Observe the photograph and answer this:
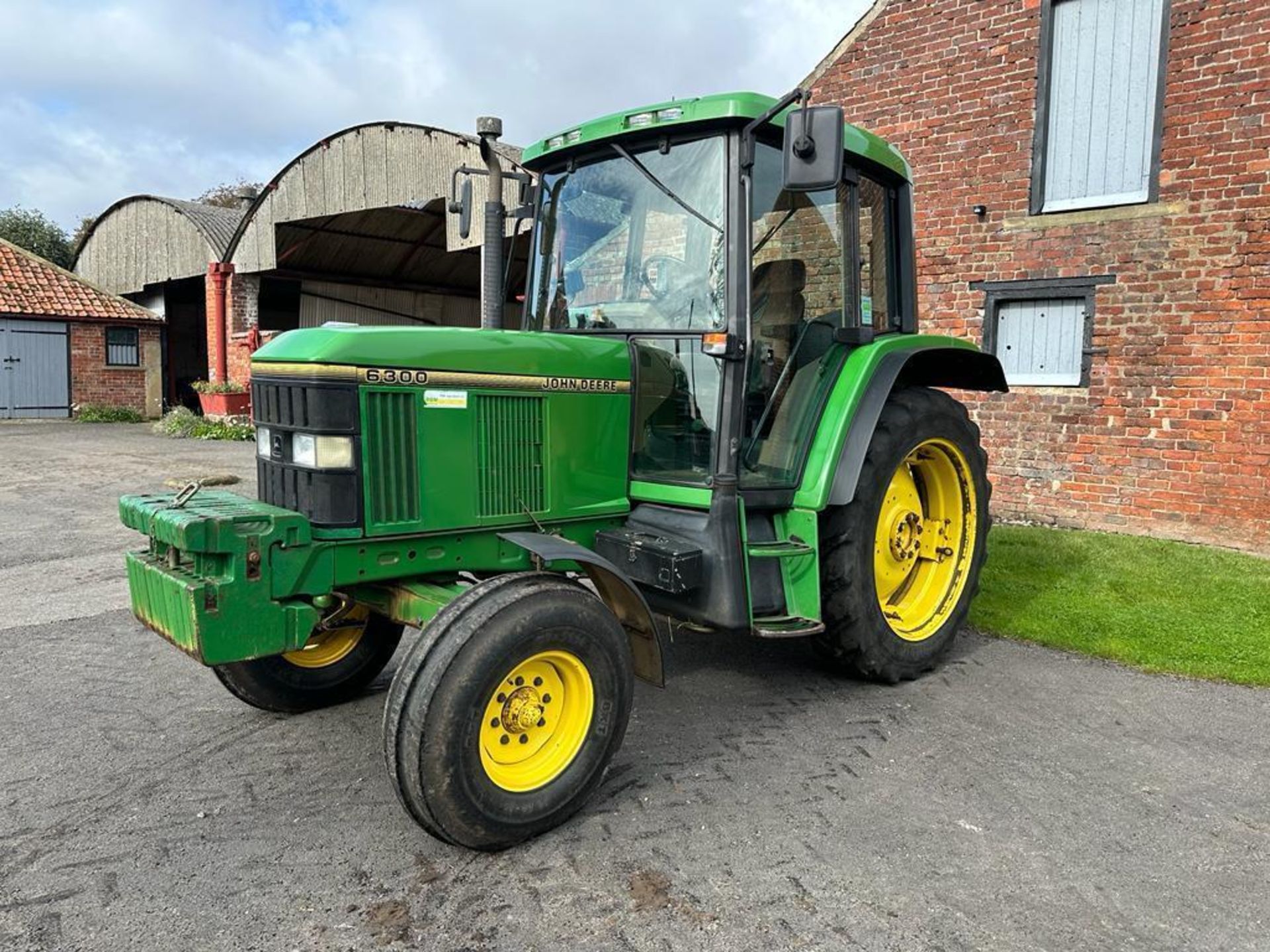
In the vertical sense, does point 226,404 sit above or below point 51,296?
below

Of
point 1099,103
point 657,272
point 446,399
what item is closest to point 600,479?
point 446,399

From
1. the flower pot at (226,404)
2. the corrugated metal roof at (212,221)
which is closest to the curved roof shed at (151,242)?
the corrugated metal roof at (212,221)

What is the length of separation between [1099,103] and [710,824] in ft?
22.3

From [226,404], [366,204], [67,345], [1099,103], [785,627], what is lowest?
[785,627]

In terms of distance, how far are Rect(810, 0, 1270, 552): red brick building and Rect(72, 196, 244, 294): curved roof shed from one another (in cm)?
1367

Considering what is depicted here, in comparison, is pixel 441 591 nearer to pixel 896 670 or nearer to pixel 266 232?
pixel 896 670

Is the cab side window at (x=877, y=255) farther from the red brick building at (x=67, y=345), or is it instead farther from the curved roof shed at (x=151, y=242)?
the red brick building at (x=67, y=345)

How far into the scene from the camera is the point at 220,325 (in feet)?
57.9

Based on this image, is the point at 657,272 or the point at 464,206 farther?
the point at 464,206

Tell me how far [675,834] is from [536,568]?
3.12 ft

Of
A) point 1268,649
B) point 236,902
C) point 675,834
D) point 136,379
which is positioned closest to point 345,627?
point 236,902

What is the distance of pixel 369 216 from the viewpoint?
52.5 feet

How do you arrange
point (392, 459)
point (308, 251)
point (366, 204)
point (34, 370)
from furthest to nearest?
point (34, 370) → point (308, 251) → point (366, 204) → point (392, 459)

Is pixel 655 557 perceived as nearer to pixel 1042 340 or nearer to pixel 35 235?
pixel 1042 340
